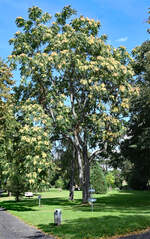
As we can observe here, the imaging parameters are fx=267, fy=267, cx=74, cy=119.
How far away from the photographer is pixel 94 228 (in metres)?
13.1

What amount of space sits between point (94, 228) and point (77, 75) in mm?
17583

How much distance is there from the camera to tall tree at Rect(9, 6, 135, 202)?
2545 cm

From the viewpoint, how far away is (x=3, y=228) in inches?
565

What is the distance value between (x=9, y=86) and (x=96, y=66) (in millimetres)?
10753

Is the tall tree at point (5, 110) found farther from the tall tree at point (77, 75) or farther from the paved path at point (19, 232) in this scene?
the paved path at point (19, 232)

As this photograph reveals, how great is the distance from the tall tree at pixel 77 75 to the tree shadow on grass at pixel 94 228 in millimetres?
11096

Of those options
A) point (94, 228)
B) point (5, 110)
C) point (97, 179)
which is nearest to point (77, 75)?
point (5, 110)

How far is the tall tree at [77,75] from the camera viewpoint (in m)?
25.5

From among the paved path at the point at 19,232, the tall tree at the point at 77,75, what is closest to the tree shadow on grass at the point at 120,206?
the tall tree at the point at 77,75

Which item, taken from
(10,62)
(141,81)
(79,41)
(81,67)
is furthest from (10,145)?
(141,81)

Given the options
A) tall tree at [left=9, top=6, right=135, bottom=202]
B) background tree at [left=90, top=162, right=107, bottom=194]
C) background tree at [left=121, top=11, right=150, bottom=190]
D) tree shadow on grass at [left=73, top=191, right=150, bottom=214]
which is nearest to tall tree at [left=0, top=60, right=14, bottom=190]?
tall tree at [left=9, top=6, right=135, bottom=202]

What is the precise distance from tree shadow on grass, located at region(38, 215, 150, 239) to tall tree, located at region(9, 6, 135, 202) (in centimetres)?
1110

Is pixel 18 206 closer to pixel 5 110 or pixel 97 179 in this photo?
pixel 5 110

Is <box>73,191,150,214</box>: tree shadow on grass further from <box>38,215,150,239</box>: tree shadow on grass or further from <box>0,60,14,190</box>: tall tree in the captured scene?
<box>0,60,14,190</box>: tall tree
